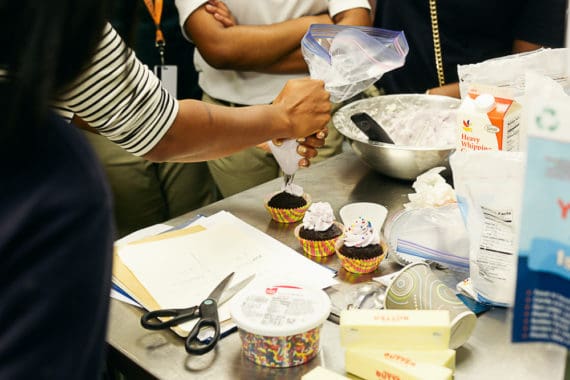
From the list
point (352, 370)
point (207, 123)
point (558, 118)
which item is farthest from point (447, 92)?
point (558, 118)

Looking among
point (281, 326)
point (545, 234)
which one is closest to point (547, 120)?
point (545, 234)

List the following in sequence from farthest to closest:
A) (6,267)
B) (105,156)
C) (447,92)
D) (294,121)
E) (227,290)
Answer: (105,156) < (447,92) < (294,121) < (227,290) < (6,267)

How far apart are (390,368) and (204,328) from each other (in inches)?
13.6

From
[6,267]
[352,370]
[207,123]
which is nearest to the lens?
[6,267]

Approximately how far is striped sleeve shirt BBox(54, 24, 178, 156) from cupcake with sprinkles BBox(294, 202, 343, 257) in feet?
1.24

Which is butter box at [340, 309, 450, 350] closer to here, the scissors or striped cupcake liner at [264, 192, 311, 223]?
the scissors

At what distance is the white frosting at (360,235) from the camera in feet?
4.14

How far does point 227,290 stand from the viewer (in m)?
1.21

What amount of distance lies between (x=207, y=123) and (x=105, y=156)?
1.07 meters

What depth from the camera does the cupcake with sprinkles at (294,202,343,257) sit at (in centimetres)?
134

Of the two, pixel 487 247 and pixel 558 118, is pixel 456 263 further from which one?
pixel 558 118

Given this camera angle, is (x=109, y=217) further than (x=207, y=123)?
No

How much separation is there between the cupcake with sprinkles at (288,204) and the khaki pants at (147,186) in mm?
1069

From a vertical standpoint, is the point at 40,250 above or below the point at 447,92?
above
